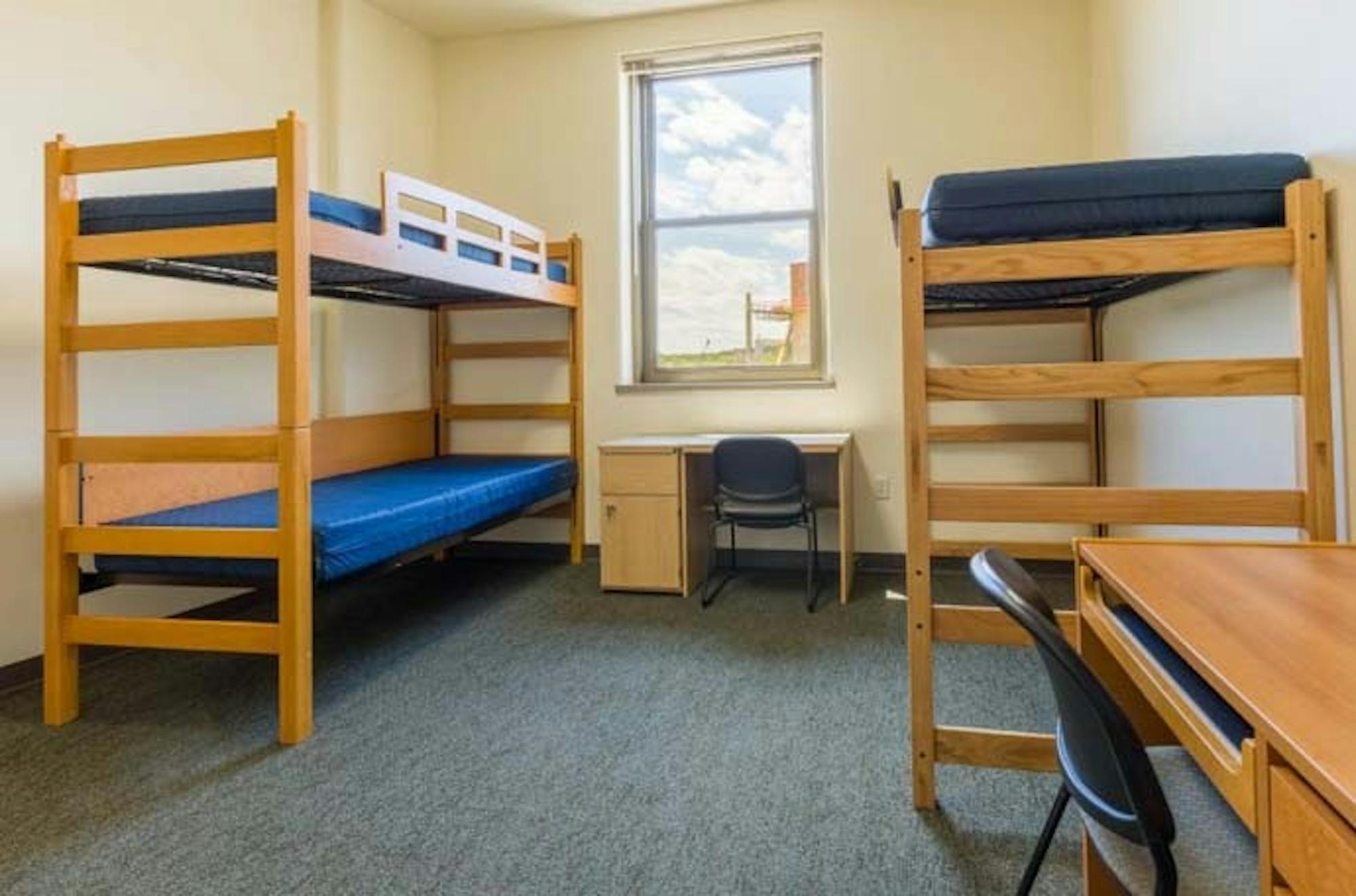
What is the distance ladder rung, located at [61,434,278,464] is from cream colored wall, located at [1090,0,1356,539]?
8.04 feet

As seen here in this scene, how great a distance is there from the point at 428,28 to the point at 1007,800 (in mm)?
4397

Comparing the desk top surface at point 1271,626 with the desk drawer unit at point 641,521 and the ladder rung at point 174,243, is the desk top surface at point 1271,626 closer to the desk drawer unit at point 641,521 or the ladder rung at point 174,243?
the ladder rung at point 174,243

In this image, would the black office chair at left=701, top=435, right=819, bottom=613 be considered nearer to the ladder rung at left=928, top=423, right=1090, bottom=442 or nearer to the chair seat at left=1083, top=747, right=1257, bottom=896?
the ladder rung at left=928, top=423, right=1090, bottom=442

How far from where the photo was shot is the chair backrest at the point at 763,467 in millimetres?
3207

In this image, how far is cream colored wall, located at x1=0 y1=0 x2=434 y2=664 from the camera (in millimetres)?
2387

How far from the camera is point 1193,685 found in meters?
0.85

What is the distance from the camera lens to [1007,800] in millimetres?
1688

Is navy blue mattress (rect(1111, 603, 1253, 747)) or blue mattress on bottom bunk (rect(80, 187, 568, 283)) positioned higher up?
blue mattress on bottom bunk (rect(80, 187, 568, 283))

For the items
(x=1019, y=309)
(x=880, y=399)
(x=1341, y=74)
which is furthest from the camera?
(x=880, y=399)

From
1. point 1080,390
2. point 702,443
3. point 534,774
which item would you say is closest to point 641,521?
point 702,443

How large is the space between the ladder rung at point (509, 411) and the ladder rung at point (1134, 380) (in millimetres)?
2765

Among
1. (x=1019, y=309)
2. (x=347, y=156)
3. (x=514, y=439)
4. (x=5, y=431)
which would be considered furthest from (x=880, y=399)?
(x=5, y=431)

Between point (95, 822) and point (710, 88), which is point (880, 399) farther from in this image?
point (95, 822)

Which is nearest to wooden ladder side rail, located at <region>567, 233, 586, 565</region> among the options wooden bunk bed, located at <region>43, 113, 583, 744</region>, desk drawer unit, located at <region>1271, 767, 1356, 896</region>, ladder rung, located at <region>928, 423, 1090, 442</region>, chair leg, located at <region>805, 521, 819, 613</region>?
chair leg, located at <region>805, 521, 819, 613</region>
